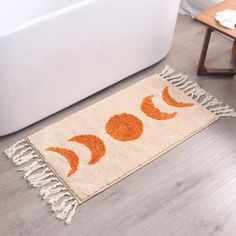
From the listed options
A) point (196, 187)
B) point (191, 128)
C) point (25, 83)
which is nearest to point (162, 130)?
point (191, 128)

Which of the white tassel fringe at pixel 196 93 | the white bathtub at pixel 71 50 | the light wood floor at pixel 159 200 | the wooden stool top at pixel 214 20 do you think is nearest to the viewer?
the light wood floor at pixel 159 200

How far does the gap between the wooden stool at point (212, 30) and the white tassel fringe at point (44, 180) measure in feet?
3.83

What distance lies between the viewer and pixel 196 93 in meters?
2.14

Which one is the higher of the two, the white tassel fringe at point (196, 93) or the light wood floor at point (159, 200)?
the white tassel fringe at point (196, 93)

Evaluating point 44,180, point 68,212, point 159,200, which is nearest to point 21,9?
point 44,180

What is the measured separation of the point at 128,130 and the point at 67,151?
0.35 meters

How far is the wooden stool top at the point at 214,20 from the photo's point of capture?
1.91 metres

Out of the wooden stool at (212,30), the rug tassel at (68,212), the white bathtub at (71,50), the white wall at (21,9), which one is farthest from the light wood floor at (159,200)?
the white wall at (21,9)

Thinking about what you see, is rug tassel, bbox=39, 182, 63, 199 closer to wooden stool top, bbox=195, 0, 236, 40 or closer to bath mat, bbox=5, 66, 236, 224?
bath mat, bbox=5, 66, 236, 224

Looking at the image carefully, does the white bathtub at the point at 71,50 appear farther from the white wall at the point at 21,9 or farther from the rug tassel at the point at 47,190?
the rug tassel at the point at 47,190

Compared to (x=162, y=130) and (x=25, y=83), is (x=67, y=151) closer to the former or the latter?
(x=25, y=83)

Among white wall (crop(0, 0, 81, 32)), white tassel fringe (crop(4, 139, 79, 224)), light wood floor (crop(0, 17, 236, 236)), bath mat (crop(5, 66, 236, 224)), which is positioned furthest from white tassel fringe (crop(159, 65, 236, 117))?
white tassel fringe (crop(4, 139, 79, 224))

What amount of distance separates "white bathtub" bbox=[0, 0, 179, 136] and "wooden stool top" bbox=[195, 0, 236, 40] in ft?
0.66

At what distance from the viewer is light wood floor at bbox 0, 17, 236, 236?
1505 millimetres
